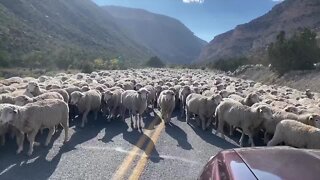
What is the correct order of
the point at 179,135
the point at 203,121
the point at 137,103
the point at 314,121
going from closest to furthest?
the point at 314,121, the point at 179,135, the point at 203,121, the point at 137,103

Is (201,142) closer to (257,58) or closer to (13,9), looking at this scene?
(257,58)

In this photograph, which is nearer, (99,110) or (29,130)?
(29,130)

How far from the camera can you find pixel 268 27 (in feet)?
461

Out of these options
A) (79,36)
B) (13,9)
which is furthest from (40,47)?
(79,36)

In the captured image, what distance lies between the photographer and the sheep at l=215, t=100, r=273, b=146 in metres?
11.4

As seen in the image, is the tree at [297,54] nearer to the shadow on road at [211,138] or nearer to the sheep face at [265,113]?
the shadow on road at [211,138]

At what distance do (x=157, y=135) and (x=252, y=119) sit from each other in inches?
106

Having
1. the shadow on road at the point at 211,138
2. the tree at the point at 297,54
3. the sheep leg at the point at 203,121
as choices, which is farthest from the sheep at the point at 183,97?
the tree at the point at 297,54

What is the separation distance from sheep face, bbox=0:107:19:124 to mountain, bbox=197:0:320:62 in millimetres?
91089

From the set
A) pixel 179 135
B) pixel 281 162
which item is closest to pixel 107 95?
pixel 179 135

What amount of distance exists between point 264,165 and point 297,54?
146 feet

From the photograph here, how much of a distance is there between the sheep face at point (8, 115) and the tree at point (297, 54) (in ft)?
131

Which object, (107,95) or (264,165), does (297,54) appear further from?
(264,165)

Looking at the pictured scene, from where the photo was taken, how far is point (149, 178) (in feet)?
25.1
